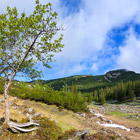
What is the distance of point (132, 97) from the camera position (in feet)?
310

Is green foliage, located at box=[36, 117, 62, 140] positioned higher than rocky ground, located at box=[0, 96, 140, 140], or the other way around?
green foliage, located at box=[36, 117, 62, 140]

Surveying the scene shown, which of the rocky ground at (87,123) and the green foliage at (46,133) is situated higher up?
the green foliage at (46,133)

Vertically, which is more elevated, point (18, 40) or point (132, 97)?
point (18, 40)

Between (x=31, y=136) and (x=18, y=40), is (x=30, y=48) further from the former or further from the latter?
(x=31, y=136)

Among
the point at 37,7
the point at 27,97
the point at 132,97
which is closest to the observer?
the point at 37,7

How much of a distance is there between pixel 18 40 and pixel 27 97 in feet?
114

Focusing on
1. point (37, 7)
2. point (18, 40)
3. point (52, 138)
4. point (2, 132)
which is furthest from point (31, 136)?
point (37, 7)

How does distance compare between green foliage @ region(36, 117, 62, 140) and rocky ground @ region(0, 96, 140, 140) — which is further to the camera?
rocky ground @ region(0, 96, 140, 140)

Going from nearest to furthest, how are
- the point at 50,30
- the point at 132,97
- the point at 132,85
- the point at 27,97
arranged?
1. the point at 50,30
2. the point at 27,97
3. the point at 132,97
4. the point at 132,85

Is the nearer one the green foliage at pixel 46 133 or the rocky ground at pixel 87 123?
the green foliage at pixel 46 133

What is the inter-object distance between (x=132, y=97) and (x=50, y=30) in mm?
104896

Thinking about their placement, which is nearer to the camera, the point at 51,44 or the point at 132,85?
the point at 51,44

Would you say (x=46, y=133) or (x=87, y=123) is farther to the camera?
(x=87, y=123)

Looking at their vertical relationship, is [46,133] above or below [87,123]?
above
